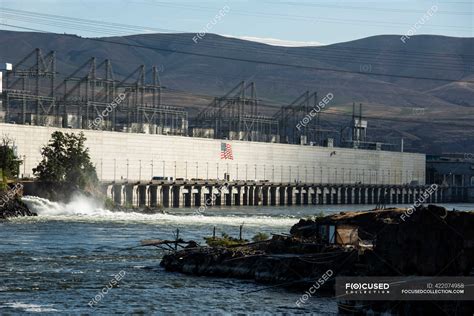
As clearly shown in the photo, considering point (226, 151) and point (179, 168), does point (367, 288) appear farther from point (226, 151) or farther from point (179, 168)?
point (226, 151)

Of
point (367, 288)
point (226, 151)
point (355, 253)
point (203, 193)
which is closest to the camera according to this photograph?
point (367, 288)

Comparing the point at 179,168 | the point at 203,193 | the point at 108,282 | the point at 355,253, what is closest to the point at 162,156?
the point at 179,168

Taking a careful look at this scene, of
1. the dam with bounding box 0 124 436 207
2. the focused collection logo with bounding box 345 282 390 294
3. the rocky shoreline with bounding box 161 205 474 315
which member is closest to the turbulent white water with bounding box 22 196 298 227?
the dam with bounding box 0 124 436 207

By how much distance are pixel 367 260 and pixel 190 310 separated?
24.5 feet

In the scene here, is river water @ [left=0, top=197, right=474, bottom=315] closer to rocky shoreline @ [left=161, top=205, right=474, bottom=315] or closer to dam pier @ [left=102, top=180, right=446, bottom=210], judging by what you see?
rocky shoreline @ [left=161, top=205, right=474, bottom=315]

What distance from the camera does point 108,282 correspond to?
55.4 meters

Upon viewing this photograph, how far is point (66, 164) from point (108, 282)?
78.5 m

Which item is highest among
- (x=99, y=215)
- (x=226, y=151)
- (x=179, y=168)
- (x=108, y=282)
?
(x=226, y=151)

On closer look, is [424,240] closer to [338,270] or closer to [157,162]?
[338,270]

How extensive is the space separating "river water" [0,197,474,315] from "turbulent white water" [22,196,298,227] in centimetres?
1562

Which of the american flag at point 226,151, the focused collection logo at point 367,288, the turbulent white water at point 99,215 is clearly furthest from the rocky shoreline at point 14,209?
the american flag at point 226,151

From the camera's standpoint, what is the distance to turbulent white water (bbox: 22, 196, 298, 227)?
10800cm

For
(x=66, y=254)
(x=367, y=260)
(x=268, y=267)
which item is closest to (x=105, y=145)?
(x=66, y=254)

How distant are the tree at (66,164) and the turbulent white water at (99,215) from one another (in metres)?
5.99
